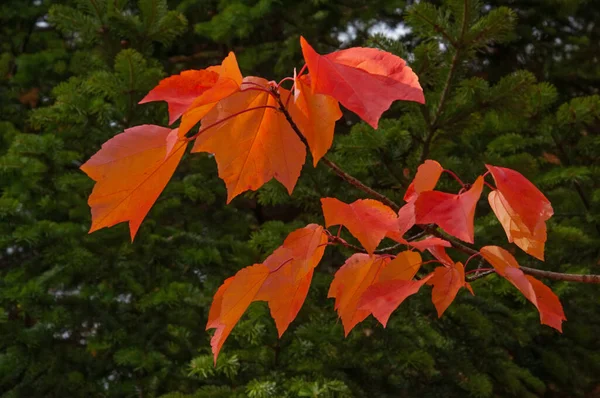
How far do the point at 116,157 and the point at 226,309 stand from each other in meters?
0.16

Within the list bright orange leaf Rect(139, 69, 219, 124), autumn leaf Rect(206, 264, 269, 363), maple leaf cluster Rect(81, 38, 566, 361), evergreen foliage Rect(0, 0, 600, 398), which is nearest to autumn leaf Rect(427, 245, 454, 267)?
maple leaf cluster Rect(81, 38, 566, 361)

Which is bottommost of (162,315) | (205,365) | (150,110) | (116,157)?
(162,315)

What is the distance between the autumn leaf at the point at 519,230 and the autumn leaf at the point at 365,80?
15 cm

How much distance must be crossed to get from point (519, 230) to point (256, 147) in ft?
0.65

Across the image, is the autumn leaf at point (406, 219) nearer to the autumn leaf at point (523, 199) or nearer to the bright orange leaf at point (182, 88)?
the autumn leaf at point (523, 199)

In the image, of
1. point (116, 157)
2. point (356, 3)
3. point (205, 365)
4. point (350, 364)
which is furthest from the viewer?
point (356, 3)

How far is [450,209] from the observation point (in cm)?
47

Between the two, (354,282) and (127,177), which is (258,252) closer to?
(354,282)

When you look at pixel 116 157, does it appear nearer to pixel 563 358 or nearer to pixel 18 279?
pixel 18 279

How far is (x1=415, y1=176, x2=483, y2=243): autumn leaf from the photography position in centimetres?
46

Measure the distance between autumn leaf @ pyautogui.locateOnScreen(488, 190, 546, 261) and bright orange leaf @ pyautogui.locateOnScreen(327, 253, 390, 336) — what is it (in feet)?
0.38

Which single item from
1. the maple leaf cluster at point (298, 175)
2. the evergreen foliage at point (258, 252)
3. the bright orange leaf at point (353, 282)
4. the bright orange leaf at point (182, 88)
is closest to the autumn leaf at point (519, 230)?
the maple leaf cluster at point (298, 175)

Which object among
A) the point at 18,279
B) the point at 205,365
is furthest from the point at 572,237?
the point at 18,279

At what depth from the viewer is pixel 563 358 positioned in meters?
1.62
